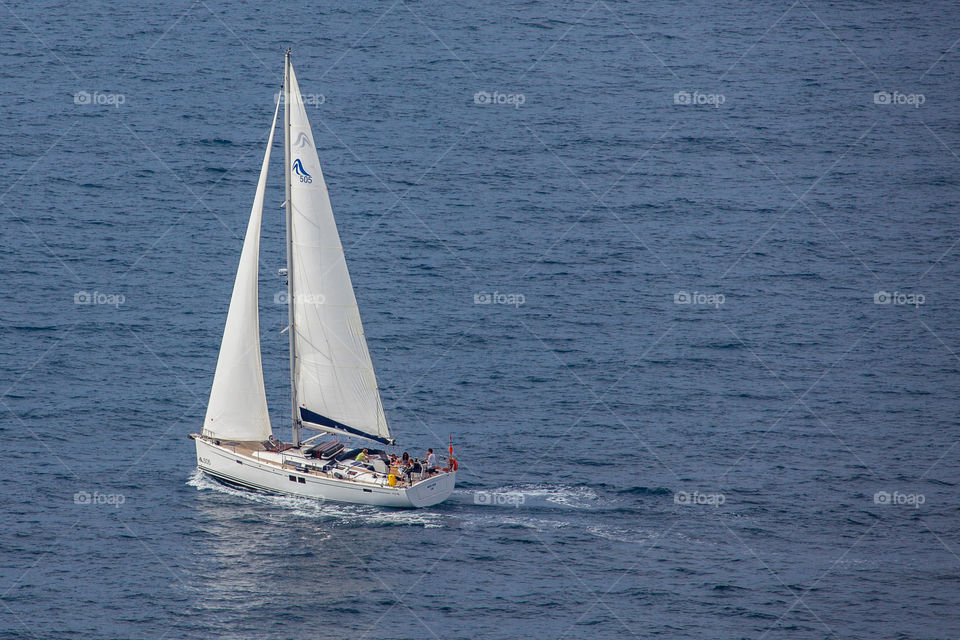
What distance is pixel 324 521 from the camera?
90062 millimetres

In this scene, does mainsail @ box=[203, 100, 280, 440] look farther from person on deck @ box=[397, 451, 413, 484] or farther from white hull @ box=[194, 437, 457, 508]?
person on deck @ box=[397, 451, 413, 484]

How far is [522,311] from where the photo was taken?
11706 centimetres

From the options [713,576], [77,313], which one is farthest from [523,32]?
[713,576]

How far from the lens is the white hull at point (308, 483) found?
90.5 m

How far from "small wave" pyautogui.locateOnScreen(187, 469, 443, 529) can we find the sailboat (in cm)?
46

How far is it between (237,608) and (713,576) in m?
25.6

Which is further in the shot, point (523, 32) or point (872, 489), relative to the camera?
point (523, 32)

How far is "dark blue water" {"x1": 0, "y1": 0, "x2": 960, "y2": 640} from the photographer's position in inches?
3342

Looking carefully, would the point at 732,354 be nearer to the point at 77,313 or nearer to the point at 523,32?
the point at 77,313

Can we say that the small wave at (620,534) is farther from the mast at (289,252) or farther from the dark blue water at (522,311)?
the mast at (289,252)

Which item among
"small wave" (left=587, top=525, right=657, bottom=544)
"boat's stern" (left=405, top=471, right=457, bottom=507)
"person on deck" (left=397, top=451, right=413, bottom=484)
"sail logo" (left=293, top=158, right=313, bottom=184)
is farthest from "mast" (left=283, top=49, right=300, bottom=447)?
"small wave" (left=587, top=525, right=657, bottom=544)

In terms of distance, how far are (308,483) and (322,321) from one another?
31.4 feet

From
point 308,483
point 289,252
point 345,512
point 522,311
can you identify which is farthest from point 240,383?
point 522,311

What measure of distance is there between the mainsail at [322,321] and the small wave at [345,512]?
499cm
